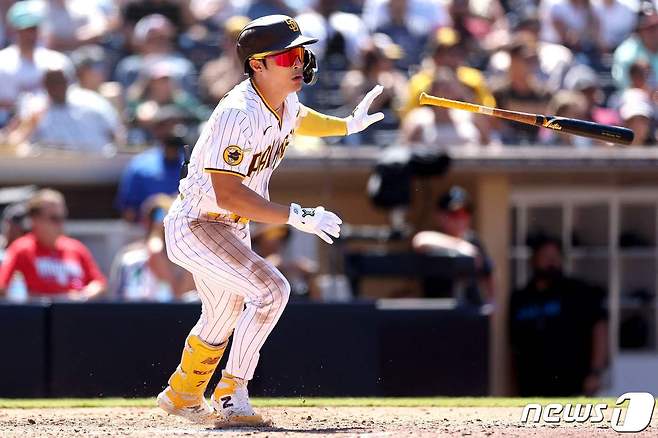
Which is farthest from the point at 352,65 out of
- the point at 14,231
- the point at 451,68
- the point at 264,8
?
the point at 14,231

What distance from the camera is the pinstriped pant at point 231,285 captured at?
618cm

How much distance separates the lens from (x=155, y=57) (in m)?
12.1

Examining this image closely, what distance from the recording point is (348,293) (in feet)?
35.0

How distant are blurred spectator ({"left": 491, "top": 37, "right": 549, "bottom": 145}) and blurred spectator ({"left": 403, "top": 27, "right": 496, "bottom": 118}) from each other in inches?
4.8

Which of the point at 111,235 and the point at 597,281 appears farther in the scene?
the point at 597,281

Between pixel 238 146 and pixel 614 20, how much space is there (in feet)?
26.5

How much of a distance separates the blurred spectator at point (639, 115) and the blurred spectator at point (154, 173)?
3639 mm

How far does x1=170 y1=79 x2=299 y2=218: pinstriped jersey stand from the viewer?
19.7 ft

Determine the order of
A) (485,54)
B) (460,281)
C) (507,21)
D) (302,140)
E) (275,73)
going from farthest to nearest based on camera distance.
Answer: (507,21), (485,54), (302,140), (460,281), (275,73)

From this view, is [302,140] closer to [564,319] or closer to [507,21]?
[564,319]

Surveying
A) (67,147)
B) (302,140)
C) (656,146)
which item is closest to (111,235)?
(67,147)

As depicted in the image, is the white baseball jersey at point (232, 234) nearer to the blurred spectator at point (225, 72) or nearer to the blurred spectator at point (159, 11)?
the blurred spectator at point (225, 72)

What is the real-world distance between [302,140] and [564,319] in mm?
2527

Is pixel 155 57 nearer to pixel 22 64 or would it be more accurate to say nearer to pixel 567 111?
pixel 22 64
